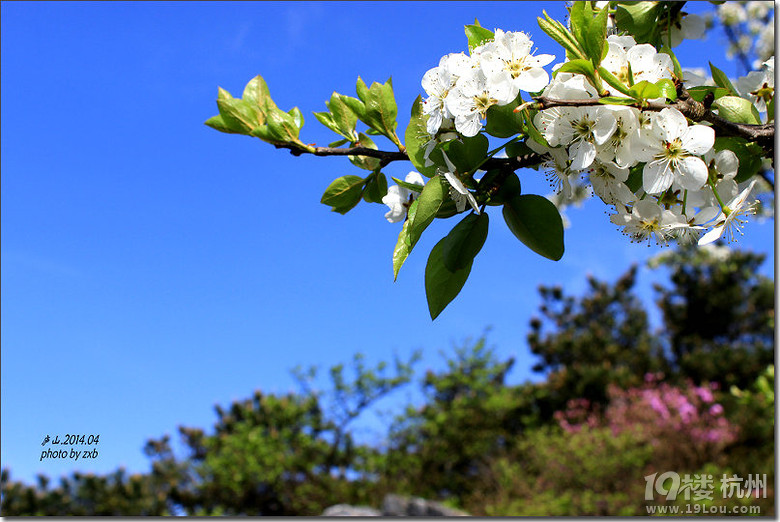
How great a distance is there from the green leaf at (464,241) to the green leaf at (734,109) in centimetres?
33

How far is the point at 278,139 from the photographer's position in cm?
99

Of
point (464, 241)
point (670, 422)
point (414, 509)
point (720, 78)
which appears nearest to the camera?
point (464, 241)

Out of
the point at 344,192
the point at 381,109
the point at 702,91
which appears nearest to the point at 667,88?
the point at 702,91

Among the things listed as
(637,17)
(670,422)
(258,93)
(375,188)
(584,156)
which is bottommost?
(584,156)

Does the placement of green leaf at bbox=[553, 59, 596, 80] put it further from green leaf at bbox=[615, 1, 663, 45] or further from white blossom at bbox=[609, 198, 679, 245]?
green leaf at bbox=[615, 1, 663, 45]

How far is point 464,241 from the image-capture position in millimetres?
780

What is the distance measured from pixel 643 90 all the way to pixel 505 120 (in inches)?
5.8

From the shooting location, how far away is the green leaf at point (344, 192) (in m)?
1.01

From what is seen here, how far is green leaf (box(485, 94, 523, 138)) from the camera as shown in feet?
2.38

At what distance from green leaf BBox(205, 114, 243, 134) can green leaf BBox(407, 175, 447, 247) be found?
0.43 metres

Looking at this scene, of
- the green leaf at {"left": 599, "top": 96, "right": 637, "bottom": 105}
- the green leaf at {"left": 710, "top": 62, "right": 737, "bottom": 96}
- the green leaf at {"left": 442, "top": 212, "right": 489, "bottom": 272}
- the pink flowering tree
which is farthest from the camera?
the pink flowering tree

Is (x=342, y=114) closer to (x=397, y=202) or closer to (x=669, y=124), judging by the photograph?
(x=397, y=202)

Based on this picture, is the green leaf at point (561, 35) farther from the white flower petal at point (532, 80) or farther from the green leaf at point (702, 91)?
the green leaf at point (702, 91)

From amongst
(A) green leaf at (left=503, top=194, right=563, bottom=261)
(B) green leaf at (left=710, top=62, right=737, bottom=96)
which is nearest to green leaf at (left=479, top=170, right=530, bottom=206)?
(A) green leaf at (left=503, top=194, right=563, bottom=261)
